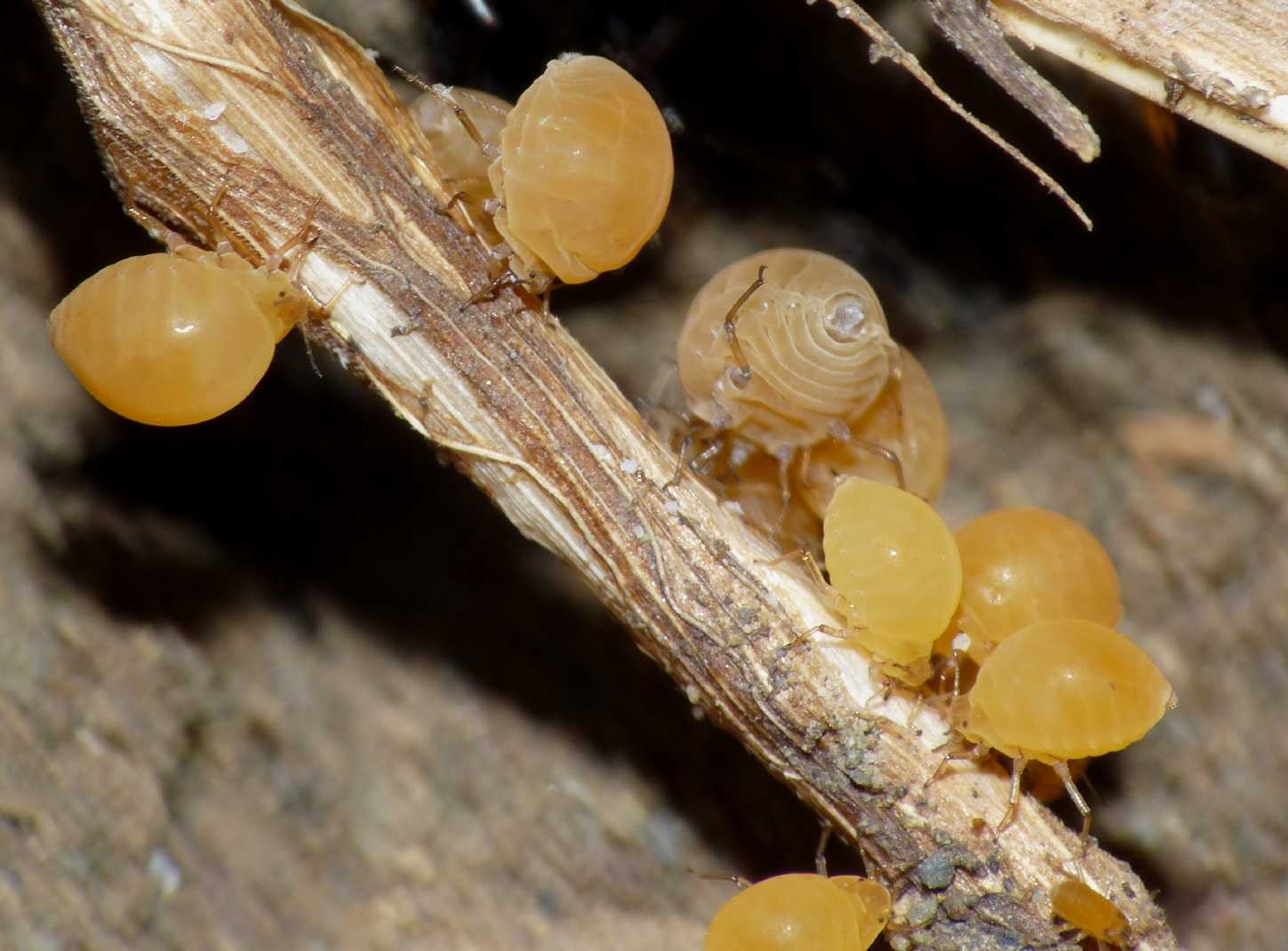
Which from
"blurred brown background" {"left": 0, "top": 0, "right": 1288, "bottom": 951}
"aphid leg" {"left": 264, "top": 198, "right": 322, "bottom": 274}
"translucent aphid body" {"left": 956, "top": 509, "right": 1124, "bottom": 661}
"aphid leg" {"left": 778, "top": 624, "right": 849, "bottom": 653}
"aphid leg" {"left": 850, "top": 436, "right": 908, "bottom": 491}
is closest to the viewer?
"aphid leg" {"left": 264, "top": 198, "right": 322, "bottom": 274}

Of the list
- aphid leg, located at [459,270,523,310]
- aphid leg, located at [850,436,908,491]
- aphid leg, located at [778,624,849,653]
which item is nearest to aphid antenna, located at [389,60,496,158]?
aphid leg, located at [459,270,523,310]

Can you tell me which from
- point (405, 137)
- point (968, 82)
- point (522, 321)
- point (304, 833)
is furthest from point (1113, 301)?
point (304, 833)

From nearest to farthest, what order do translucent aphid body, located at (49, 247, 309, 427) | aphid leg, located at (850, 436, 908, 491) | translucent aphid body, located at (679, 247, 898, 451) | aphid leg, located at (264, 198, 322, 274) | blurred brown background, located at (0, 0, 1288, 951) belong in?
translucent aphid body, located at (49, 247, 309, 427), aphid leg, located at (264, 198, 322, 274), translucent aphid body, located at (679, 247, 898, 451), aphid leg, located at (850, 436, 908, 491), blurred brown background, located at (0, 0, 1288, 951)

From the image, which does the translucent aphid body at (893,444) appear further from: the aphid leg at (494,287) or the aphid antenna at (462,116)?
the aphid antenna at (462,116)

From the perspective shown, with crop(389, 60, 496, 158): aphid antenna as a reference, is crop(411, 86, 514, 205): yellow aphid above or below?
below

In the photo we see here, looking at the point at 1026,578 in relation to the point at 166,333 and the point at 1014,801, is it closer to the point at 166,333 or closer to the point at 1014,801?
the point at 1014,801

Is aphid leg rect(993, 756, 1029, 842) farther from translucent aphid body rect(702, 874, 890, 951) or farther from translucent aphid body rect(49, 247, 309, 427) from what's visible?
translucent aphid body rect(49, 247, 309, 427)

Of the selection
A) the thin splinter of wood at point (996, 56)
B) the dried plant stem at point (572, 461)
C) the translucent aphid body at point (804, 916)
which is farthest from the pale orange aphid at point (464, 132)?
the translucent aphid body at point (804, 916)
